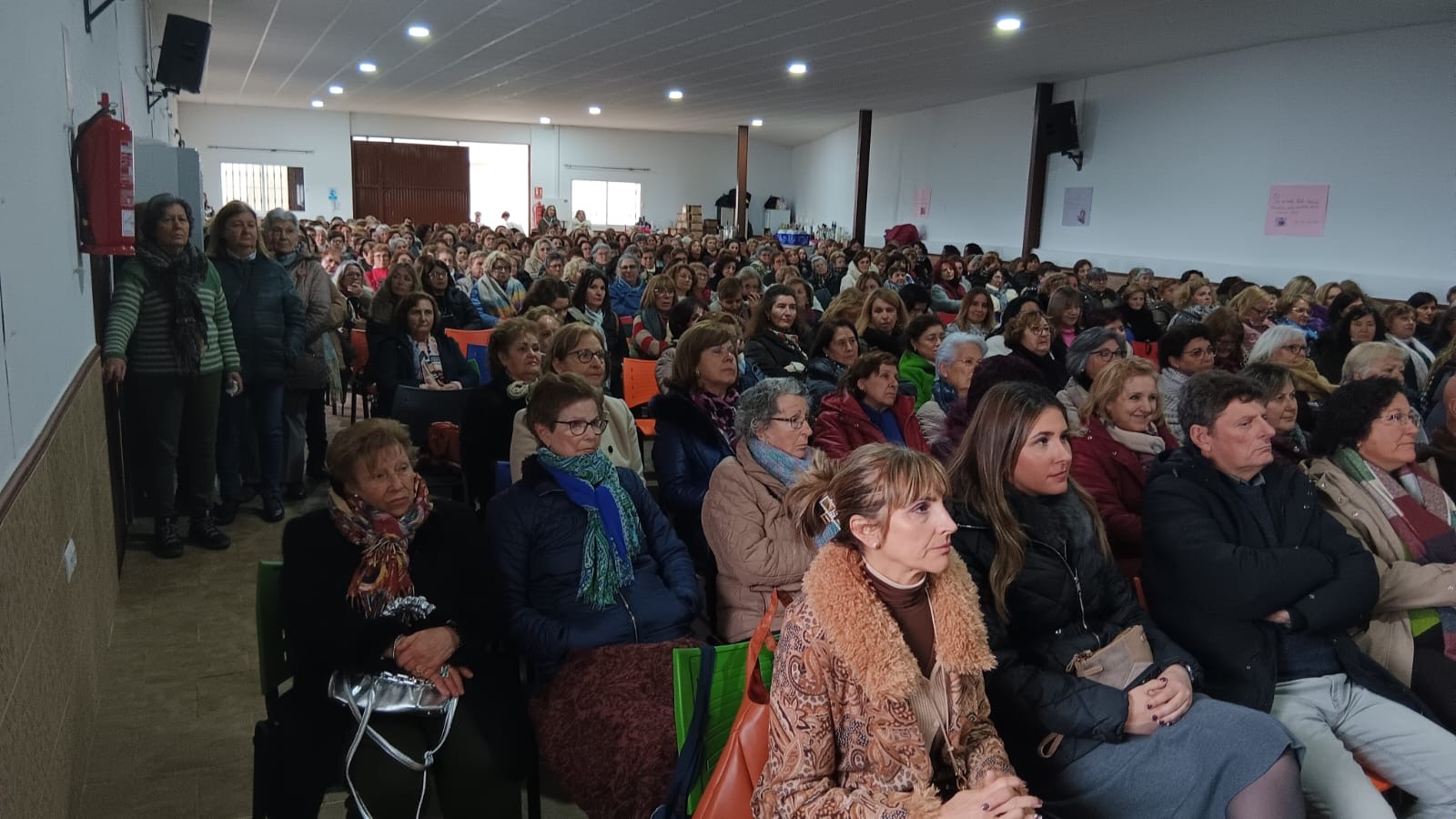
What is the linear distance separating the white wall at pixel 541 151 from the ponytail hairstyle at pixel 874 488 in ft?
67.3

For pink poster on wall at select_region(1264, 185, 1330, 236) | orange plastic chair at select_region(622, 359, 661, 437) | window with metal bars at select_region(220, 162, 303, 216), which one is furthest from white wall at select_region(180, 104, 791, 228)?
orange plastic chair at select_region(622, 359, 661, 437)

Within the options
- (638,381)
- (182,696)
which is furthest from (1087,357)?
(182,696)

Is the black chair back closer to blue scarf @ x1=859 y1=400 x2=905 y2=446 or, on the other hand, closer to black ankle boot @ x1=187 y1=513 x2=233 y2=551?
black ankle boot @ x1=187 y1=513 x2=233 y2=551

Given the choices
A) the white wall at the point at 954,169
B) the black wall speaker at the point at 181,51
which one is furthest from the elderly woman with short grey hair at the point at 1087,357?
the white wall at the point at 954,169

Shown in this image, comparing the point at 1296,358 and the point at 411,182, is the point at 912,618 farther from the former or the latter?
the point at 411,182

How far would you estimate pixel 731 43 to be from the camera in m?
9.98

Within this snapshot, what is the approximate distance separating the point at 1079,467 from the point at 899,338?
240 cm

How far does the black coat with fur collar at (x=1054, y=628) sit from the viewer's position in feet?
6.44

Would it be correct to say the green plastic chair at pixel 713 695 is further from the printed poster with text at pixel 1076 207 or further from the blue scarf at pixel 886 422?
the printed poster with text at pixel 1076 207

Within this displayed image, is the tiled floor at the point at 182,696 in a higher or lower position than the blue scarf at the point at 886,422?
lower

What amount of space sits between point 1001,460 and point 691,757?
945 mm

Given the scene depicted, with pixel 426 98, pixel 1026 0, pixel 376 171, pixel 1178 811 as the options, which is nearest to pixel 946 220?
pixel 1026 0

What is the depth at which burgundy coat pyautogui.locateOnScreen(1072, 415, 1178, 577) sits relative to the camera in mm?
2828

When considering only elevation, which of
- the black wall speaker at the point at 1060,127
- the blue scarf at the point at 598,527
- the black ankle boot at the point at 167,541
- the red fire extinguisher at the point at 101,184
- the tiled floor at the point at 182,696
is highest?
the black wall speaker at the point at 1060,127
